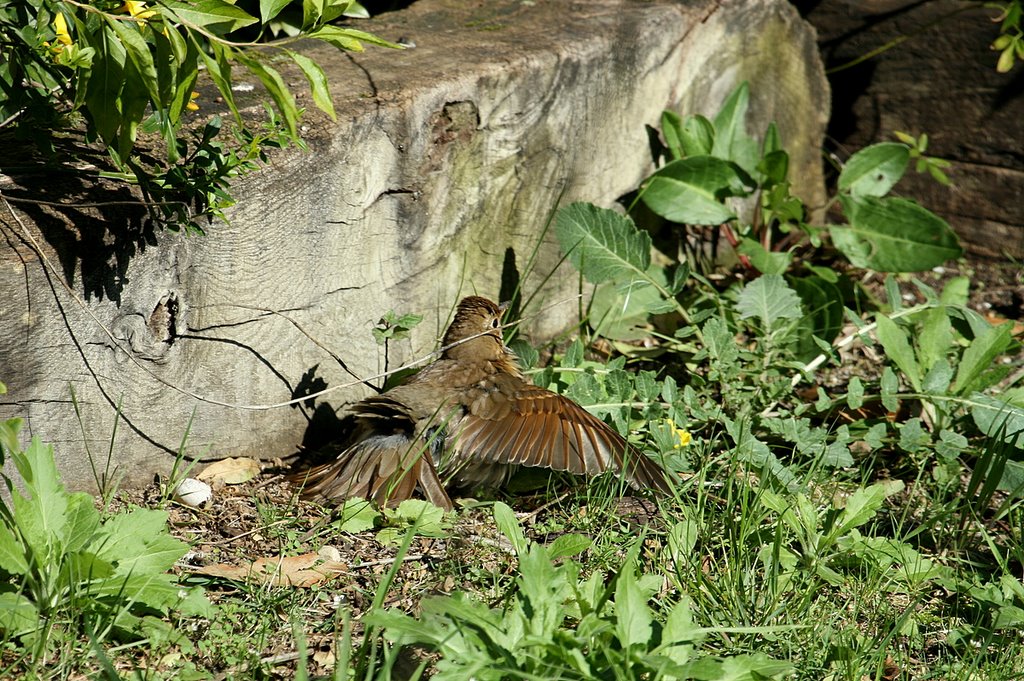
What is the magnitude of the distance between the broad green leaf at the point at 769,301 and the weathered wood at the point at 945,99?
218 centimetres

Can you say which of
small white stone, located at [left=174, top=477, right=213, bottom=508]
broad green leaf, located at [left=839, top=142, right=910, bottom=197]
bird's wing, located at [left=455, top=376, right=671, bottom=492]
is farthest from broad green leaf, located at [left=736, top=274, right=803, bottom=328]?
small white stone, located at [left=174, top=477, right=213, bottom=508]

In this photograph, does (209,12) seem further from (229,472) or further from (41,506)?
(229,472)

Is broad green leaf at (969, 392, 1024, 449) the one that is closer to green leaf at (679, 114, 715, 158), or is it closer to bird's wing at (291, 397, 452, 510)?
green leaf at (679, 114, 715, 158)

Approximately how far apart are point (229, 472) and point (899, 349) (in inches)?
99.3

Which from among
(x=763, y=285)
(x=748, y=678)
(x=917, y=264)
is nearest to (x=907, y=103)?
(x=917, y=264)

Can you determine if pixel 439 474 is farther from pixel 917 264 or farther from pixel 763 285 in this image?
pixel 917 264

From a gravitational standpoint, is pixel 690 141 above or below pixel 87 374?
above

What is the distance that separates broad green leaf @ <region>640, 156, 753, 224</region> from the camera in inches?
186

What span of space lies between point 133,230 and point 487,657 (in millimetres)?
1586

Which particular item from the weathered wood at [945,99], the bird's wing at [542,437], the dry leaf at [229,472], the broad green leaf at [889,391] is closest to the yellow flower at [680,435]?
the bird's wing at [542,437]

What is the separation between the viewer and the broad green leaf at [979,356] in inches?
155

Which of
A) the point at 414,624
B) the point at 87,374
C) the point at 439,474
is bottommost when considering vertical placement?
the point at 439,474

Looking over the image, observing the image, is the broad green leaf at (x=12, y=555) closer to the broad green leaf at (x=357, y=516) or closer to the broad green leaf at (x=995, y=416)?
the broad green leaf at (x=357, y=516)

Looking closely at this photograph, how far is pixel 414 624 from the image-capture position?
2336 millimetres
